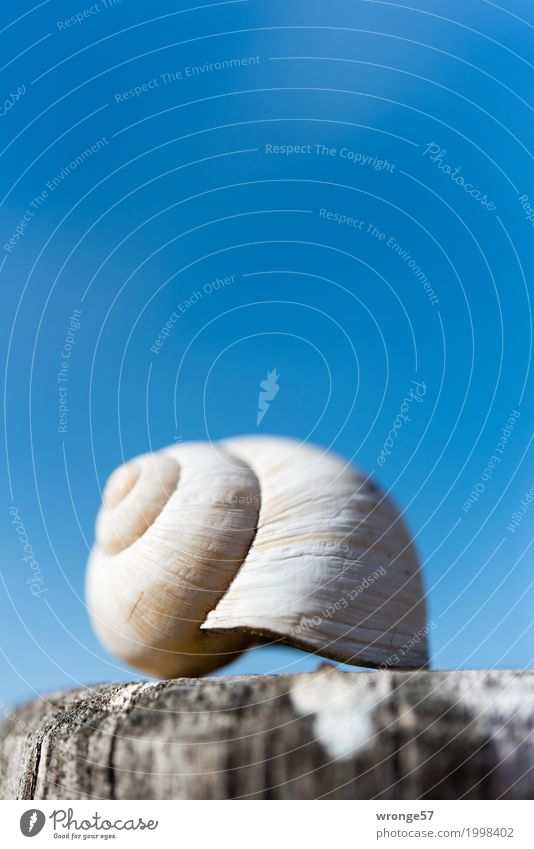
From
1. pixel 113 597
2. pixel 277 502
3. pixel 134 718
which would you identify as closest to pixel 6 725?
pixel 113 597

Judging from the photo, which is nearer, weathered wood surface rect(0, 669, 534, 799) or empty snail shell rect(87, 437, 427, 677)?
weathered wood surface rect(0, 669, 534, 799)

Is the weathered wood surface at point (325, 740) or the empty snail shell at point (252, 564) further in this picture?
the empty snail shell at point (252, 564)

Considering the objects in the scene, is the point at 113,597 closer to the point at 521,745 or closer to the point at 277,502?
the point at 277,502

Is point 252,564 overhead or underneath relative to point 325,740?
overhead

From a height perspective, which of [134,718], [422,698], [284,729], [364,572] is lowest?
[134,718]
